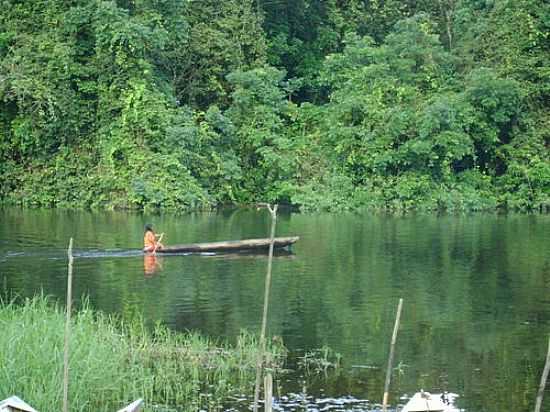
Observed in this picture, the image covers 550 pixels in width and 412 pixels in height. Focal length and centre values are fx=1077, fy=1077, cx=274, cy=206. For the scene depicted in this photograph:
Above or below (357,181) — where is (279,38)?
above

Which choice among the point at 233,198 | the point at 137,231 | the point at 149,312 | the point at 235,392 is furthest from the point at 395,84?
the point at 235,392

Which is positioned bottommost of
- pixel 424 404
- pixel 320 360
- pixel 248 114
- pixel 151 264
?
pixel 320 360

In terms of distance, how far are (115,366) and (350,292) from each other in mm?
8242

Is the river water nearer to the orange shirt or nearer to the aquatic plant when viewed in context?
the aquatic plant

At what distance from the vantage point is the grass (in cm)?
906

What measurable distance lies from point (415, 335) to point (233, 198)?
2242cm

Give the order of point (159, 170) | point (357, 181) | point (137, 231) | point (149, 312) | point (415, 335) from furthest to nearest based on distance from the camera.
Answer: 1. point (357, 181)
2. point (159, 170)
3. point (137, 231)
4. point (149, 312)
5. point (415, 335)

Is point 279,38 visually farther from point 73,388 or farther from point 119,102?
point 73,388

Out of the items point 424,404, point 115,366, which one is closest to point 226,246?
point 115,366

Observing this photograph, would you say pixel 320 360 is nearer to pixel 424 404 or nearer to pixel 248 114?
pixel 424 404

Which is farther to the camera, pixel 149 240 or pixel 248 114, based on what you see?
pixel 248 114

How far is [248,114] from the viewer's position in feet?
123

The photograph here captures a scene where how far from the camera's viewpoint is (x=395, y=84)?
121ft

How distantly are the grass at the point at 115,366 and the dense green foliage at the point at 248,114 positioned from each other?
21.5 meters
